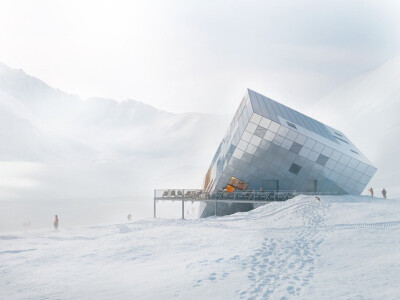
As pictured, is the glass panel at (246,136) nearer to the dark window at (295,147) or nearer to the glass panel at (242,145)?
the glass panel at (242,145)

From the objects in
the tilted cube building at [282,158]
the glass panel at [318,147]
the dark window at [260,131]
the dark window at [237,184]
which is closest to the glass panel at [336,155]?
the tilted cube building at [282,158]

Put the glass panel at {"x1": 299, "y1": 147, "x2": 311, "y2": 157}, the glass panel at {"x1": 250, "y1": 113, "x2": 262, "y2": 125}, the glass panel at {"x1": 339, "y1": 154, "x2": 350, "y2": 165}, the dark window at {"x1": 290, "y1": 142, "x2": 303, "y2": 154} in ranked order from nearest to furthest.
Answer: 1. the glass panel at {"x1": 250, "y1": 113, "x2": 262, "y2": 125}
2. the dark window at {"x1": 290, "y1": 142, "x2": 303, "y2": 154}
3. the glass panel at {"x1": 299, "y1": 147, "x2": 311, "y2": 157}
4. the glass panel at {"x1": 339, "y1": 154, "x2": 350, "y2": 165}

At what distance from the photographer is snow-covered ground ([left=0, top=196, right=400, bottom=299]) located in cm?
1198

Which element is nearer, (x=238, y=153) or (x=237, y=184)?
(x=238, y=153)

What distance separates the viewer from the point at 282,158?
127 feet

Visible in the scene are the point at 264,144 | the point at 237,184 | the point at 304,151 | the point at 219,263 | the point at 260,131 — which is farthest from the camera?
the point at 237,184

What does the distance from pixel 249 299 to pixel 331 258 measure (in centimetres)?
549

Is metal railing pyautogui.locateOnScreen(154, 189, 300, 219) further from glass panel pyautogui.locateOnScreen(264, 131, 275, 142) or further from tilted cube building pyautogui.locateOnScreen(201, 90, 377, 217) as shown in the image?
glass panel pyautogui.locateOnScreen(264, 131, 275, 142)

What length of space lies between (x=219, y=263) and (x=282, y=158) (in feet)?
82.0

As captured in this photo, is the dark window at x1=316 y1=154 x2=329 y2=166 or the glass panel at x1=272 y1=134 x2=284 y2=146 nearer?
the glass panel at x1=272 y1=134 x2=284 y2=146

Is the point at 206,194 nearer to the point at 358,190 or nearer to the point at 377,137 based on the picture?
the point at 358,190

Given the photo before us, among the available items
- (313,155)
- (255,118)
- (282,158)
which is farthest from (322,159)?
(255,118)

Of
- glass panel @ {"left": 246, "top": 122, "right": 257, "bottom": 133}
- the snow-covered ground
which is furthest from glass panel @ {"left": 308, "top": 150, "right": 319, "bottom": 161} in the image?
the snow-covered ground

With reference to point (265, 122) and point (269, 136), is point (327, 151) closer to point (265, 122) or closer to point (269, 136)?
point (269, 136)
